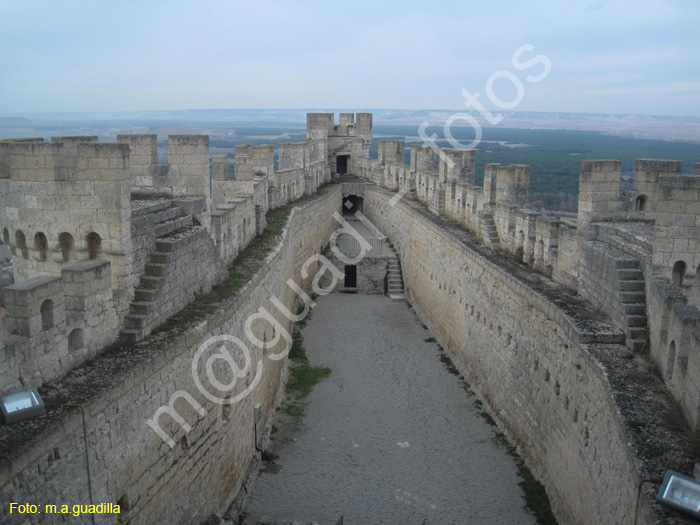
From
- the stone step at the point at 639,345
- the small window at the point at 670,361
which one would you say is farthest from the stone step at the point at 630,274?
the small window at the point at 670,361

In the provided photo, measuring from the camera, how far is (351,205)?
23.9 meters

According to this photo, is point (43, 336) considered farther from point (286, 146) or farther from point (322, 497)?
point (286, 146)

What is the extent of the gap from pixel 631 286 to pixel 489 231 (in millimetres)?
4719

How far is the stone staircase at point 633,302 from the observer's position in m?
6.23

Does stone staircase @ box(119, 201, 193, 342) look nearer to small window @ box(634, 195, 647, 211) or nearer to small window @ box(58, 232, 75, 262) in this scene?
small window @ box(58, 232, 75, 262)

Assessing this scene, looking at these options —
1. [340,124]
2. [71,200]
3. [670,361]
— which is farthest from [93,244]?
[340,124]

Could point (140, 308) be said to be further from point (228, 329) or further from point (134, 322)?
point (228, 329)

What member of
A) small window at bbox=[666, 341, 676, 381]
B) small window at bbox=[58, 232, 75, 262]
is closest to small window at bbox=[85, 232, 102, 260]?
small window at bbox=[58, 232, 75, 262]

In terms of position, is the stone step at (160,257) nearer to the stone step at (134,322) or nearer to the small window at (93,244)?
the small window at (93,244)

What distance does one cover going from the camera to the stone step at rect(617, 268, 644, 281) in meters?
6.66

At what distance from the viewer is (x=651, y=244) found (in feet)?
22.5

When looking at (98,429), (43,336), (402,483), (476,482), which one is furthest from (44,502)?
(476,482)

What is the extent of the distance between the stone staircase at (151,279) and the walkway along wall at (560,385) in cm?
412

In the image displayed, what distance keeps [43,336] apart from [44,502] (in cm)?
117
